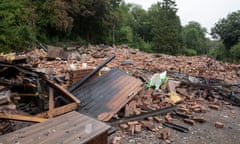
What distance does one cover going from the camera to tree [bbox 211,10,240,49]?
18.9m

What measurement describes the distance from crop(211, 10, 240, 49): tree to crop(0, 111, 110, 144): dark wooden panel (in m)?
20.9

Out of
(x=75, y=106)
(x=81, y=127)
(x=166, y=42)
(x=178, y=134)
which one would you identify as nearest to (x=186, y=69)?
(x=178, y=134)

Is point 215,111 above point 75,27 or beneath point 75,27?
beneath

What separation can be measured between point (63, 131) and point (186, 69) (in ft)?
26.1

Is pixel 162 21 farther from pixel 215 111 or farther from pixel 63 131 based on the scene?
pixel 63 131

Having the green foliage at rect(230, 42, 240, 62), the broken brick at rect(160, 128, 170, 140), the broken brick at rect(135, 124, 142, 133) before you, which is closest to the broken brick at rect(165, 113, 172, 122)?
the broken brick at rect(160, 128, 170, 140)

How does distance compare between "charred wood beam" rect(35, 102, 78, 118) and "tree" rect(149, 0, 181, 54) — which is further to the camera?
"tree" rect(149, 0, 181, 54)

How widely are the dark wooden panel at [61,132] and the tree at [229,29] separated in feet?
68.5

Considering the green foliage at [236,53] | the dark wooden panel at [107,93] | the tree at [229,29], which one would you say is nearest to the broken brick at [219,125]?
the dark wooden panel at [107,93]

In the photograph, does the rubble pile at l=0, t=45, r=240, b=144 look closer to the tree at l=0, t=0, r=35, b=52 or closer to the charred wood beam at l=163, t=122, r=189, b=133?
the charred wood beam at l=163, t=122, r=189, b=133

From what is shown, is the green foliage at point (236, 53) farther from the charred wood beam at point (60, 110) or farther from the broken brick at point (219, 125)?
the charred wood beam at point (60, 110)

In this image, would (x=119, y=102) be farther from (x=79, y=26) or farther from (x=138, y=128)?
(x=79, y=26)

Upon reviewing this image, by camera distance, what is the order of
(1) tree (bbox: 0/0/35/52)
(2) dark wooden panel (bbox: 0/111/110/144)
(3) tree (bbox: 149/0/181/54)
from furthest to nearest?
1. (3) tree (bbox: 149/0/181/54)
2. (1) tree (bbox: 0/0/35/52)
3. (2) dark wooden panel (bbox: 0/111/110/144)

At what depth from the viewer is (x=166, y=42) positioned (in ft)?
74.8
